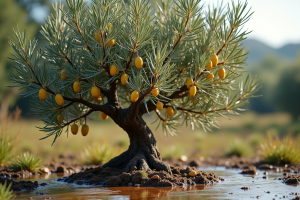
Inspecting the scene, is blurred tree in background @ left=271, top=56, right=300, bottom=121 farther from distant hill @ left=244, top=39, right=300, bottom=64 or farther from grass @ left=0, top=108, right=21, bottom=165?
distant hill @ left=244, top=39, right=300, bottom=64

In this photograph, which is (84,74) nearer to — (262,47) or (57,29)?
(57,29)

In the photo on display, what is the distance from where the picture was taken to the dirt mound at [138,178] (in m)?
5.13

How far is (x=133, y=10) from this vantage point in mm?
4391

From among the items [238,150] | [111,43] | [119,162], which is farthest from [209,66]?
[238,150]

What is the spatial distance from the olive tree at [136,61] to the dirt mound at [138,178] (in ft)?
0.75

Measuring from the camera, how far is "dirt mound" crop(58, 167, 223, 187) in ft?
16.8

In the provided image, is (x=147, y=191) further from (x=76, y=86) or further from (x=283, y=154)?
(x=283, y=154)

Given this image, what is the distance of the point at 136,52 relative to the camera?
469 centimetres

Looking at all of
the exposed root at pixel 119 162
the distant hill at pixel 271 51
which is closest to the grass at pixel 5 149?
the exposed root at pixel 119 162

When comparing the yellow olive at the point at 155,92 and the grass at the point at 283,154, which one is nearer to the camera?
the yellow olive at the point at 155,92

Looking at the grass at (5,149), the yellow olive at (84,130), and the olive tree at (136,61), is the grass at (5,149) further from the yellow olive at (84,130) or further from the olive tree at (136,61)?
the yellow olive at (84,130)

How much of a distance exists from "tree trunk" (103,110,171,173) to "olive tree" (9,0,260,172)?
2 centimetres

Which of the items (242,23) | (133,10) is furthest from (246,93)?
(133,10)

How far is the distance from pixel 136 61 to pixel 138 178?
190 cm
